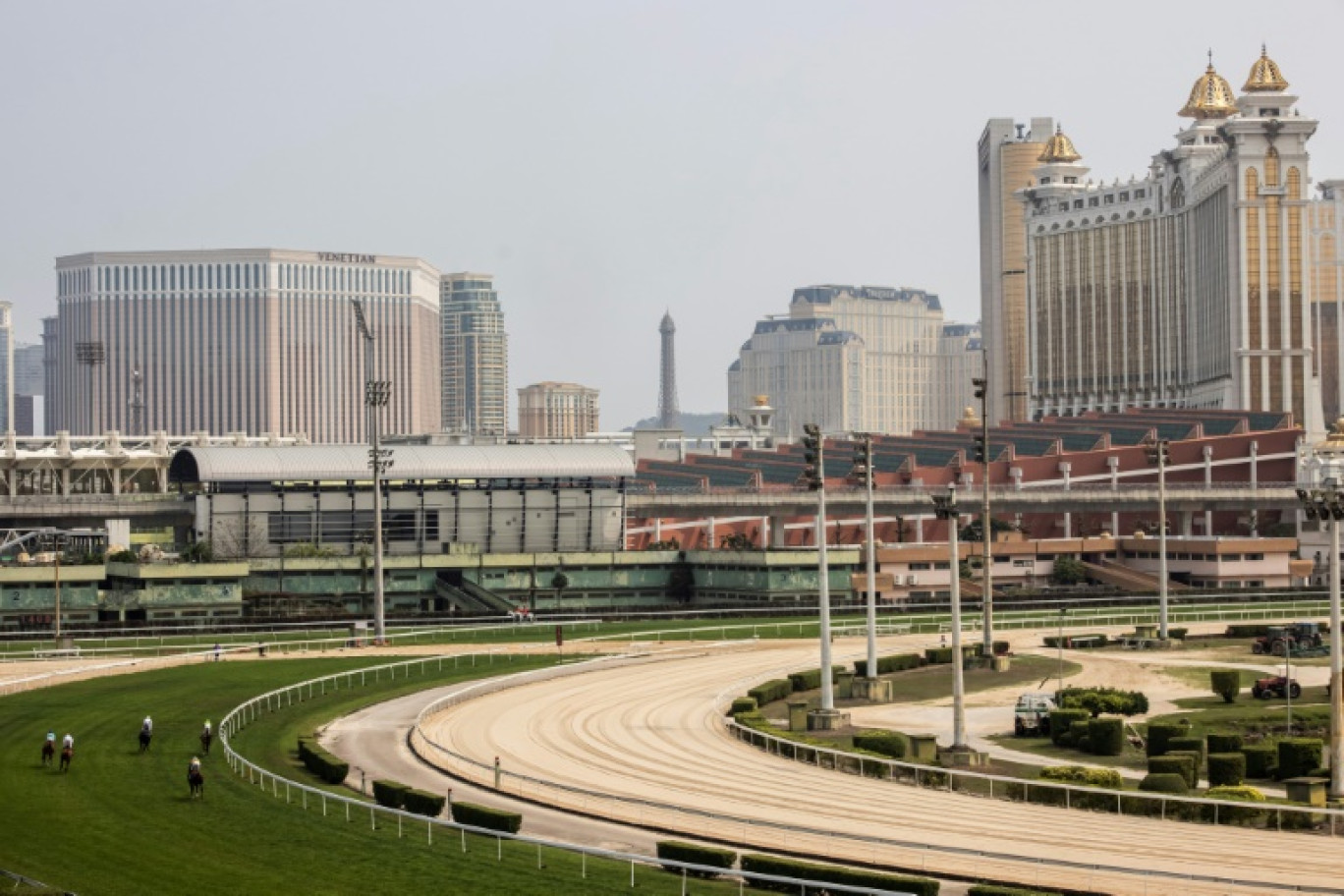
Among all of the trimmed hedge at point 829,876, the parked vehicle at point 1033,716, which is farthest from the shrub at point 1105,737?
the trimmed hedge at point 829,876

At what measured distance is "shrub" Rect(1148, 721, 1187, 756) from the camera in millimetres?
59312

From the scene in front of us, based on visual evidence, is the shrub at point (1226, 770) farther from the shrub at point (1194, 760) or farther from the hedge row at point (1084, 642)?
the hedge row at point (1084, 642)

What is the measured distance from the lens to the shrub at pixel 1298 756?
5569 cm

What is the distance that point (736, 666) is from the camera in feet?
286

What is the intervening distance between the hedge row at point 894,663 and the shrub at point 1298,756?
26.7m

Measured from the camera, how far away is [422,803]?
49312 mm

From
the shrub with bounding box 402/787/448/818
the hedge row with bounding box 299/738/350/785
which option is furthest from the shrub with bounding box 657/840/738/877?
the hedge row with bounding box 299/738/350/785

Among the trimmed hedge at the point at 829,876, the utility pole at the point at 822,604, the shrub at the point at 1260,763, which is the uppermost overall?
the utility pole at the point at 822,604

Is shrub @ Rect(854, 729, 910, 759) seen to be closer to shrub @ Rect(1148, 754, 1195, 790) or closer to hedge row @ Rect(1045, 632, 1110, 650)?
shrub @ Rect(1148, 754, 1195, 790)

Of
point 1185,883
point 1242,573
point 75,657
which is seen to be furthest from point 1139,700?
point 1242,573

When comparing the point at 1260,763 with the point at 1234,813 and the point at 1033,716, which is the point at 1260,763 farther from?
the point at 1033,716

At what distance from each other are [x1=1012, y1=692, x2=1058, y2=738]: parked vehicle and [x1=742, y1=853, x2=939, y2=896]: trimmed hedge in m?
26.0

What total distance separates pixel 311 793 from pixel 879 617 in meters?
62.8

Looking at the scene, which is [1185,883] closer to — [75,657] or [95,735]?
[95,735]
